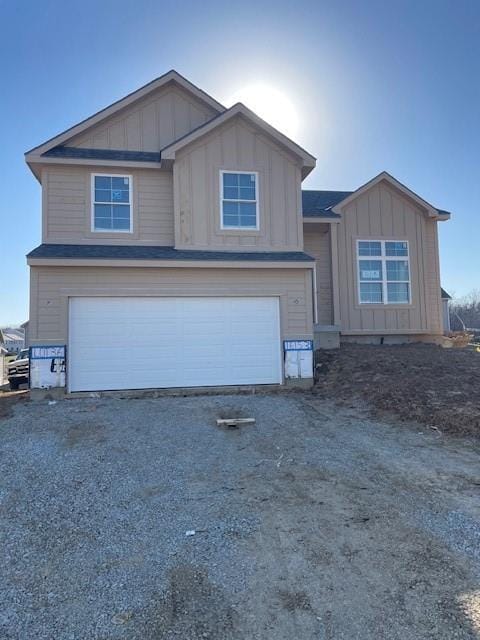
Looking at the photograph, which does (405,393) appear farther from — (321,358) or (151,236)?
(151,236)

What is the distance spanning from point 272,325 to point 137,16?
8.47m

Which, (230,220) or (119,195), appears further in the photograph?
(230,220)

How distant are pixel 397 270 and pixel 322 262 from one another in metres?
2.51

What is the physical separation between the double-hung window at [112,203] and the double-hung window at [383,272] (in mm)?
7380

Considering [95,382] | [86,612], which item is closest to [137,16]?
[95,382]

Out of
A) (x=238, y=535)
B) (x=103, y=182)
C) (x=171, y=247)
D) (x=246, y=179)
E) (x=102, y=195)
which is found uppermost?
(x=246, y=179)

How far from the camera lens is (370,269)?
13.8 metres

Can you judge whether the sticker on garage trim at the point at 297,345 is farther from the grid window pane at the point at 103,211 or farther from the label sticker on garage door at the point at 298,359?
the grid window pane at the point at 103,211

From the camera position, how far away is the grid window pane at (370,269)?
13.7m

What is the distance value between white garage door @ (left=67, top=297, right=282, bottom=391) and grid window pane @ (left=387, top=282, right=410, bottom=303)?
5.09 metres

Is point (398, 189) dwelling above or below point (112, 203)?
above

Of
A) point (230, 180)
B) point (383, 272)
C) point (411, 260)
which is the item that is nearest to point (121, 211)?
point (230, 180)

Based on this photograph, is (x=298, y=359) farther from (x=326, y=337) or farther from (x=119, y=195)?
(x=119, y=195)

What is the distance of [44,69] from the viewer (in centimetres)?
1098
